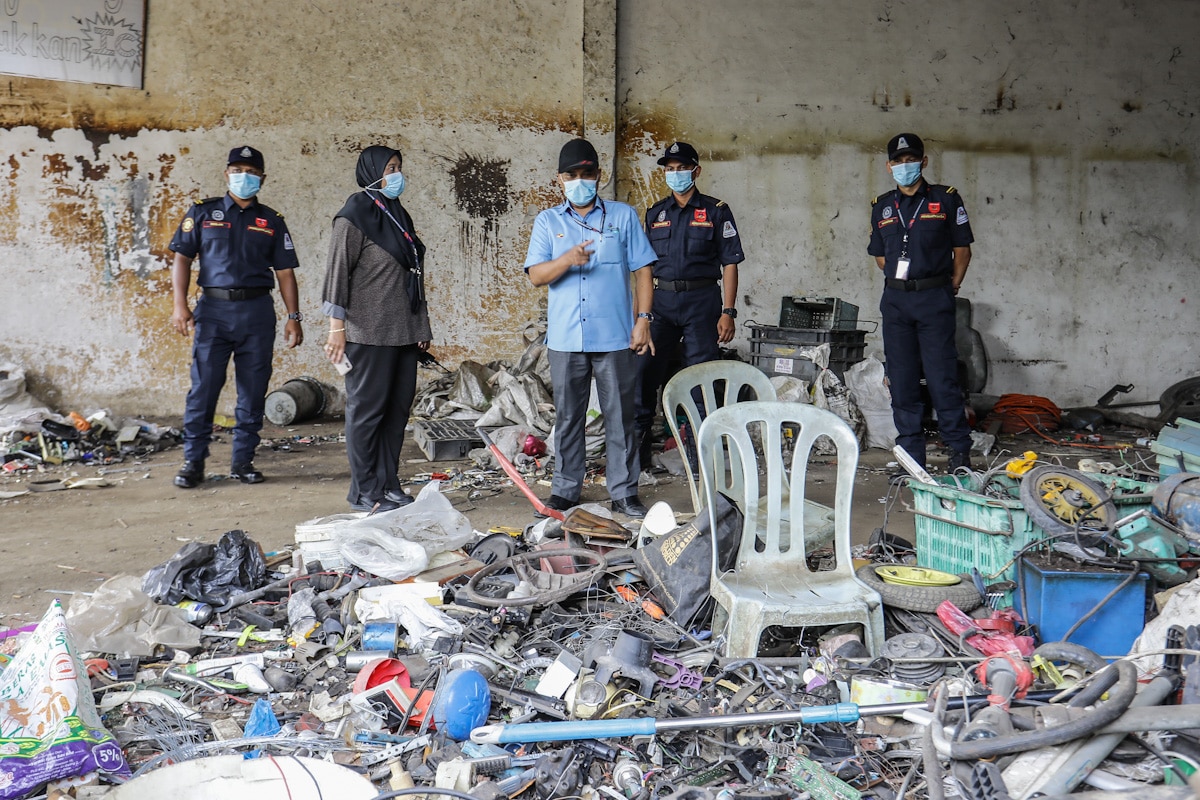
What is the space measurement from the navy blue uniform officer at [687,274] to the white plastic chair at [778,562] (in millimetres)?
2252

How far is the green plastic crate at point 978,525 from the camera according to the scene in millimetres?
3219

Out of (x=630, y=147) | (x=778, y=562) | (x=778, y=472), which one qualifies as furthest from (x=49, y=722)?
(x=630, y=147)

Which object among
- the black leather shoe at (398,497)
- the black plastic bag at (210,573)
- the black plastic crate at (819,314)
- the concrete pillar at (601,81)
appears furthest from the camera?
the concrete pillar at (601,81)

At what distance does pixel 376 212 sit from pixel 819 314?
13.3ft

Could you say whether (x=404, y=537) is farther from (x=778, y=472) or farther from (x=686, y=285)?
(x=686, y=285)

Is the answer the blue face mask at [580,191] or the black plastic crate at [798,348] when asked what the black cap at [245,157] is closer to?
the blue face mask at [580,191]

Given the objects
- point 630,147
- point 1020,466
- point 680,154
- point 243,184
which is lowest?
point 1020,466

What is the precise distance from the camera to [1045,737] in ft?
6.91

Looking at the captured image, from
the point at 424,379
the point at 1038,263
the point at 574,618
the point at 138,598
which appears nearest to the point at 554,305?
the point at 574,618

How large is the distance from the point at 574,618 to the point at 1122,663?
1743mm

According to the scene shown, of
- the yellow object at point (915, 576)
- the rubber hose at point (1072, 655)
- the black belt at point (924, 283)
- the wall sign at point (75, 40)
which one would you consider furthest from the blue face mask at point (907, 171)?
the wall sign at point (75, 40)

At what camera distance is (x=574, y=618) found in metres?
3.37

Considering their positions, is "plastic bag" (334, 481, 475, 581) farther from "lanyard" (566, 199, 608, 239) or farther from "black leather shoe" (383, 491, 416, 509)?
"lanyard" (566, 199, 608, 239)

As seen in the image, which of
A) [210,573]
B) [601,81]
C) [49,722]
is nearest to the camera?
[49,722]
